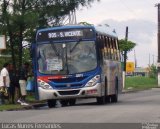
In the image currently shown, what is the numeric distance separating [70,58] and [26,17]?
16.6 ft

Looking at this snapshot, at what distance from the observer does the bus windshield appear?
97.1 feet

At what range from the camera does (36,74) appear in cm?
2989

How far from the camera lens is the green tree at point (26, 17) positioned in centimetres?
3403

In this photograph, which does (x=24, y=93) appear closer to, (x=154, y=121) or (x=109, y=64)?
(x=109, y=64)

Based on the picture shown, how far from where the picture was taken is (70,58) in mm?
29625

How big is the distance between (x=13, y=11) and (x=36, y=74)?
18.0ft

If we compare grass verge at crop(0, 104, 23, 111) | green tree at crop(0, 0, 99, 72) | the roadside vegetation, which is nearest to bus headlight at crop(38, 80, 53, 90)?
grass verge at crop(0, 104, 23, 111)

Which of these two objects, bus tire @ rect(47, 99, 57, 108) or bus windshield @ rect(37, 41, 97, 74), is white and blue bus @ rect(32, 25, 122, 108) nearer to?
bus windshield @ rect(37, 41, 97, 74)

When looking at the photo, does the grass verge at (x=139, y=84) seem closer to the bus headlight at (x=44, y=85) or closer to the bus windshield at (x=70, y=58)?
the bus windshield at (x=70, y=58)

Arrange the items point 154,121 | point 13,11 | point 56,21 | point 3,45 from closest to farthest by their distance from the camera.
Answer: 1. point 154,121
2. point 3,45
3. point 13,11
4. point 56,21

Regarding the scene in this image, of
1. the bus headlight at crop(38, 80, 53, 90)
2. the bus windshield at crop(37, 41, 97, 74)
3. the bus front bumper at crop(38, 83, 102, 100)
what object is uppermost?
the bus windshield at crop(37, 41, 97, 74)

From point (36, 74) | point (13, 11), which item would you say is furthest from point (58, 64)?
point (13, 11)

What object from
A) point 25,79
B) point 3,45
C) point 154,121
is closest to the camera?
point 154,121

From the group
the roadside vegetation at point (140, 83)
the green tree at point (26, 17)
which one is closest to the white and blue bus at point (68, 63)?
the green tree at point (26, 17)
